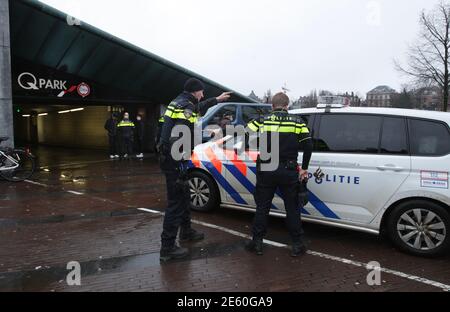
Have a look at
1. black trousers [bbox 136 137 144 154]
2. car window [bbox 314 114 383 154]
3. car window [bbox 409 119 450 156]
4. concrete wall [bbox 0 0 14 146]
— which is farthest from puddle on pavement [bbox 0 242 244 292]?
black trousers [bbox 136 137 144 154]

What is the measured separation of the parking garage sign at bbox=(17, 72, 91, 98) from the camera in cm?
1355

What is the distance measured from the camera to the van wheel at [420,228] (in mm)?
4648

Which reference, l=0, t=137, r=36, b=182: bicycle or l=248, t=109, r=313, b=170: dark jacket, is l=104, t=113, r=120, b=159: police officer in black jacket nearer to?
l=0, t=137, r=36, b=182: bicycle

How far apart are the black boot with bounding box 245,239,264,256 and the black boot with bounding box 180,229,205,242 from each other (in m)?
0.73

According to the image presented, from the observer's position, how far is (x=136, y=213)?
7031 mm

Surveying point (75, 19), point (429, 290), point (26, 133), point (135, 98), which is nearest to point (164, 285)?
point (429, 290)

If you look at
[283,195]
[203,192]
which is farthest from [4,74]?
[283,195]

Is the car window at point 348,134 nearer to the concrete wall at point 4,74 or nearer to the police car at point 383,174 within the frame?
the police car at point 383,174

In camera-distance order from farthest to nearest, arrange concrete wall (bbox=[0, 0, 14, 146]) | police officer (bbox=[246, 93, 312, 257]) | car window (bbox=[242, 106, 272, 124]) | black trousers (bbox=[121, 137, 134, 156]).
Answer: black trousers (bbox=[121, 137, 134, 156])
car window (bbox=[242, 106, 272, 124])
concrete wall (bbox=[0, 0, 14, 146])
police officer (bbox=[246, 93, 312, 257])

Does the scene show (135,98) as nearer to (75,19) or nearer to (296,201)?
(75,19)

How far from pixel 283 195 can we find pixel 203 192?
2.06 meters

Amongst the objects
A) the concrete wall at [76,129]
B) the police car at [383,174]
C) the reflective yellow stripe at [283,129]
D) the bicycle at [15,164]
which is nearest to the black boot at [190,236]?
the police car at [383,174]

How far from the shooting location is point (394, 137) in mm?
5051

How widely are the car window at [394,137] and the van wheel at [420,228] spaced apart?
0.66m
